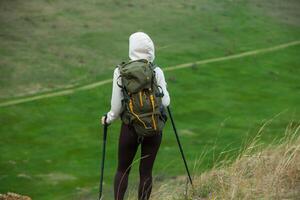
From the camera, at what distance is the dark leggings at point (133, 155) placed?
5758mm

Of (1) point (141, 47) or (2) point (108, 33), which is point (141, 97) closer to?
(1) point (141, 47)

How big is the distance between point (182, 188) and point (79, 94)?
10.2 meters

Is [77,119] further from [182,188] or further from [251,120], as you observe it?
[182,188]

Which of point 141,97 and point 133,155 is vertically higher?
point 141,97

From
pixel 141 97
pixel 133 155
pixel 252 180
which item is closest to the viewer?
pixel 141 97

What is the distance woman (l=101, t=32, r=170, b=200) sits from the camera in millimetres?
5656

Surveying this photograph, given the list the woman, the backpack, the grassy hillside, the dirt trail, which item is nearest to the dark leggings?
the woman

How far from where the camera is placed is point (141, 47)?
5.66 meters

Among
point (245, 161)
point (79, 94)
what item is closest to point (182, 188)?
point (245, 161)

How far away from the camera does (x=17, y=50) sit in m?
18.8

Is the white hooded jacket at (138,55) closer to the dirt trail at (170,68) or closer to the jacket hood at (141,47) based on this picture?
the jacket hood at (141,47)

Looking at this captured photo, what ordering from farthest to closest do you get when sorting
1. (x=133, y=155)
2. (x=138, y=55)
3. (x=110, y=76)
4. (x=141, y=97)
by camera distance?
(x=110, y=76)
(x=133, y=155)
(x=138, y=55)
(x=141, y=97)

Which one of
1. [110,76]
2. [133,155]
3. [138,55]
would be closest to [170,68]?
[110,76]

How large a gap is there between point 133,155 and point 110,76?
484 inches
